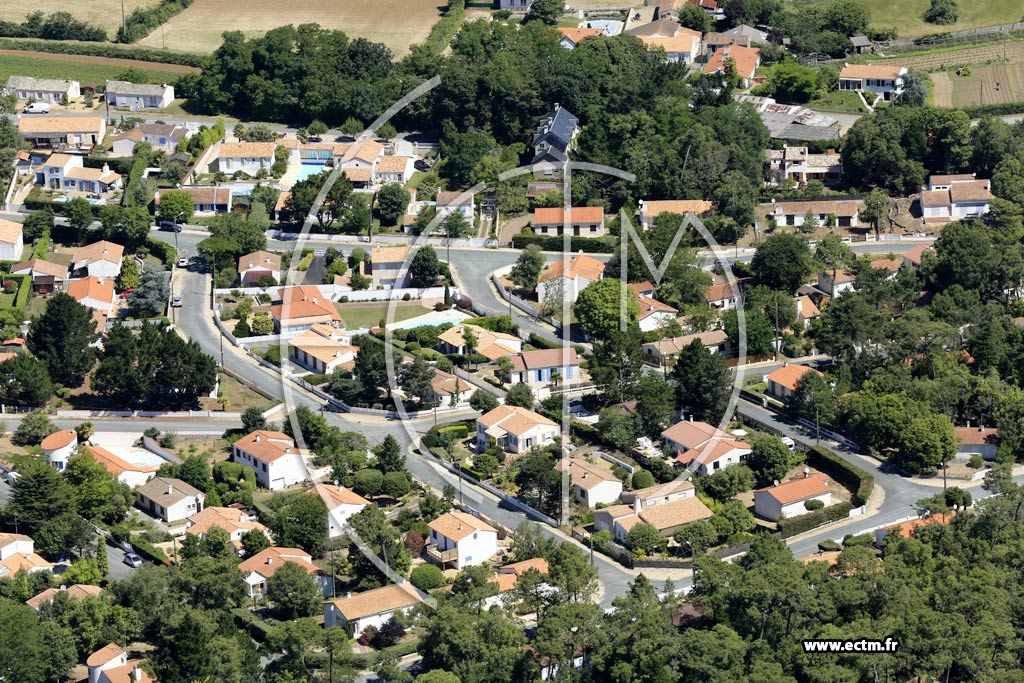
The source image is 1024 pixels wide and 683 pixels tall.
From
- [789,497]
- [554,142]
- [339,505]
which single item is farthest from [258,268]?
[789,497]

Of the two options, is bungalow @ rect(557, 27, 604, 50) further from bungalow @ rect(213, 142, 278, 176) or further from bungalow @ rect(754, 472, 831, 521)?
bungalow @ rect(754, 472, 831, 521)

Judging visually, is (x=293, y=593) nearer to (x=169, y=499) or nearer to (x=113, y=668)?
(x=113, y=668)

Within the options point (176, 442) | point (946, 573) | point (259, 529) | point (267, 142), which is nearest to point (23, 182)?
point (267, 142)

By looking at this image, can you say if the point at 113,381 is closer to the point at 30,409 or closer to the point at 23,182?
the point at 30,409

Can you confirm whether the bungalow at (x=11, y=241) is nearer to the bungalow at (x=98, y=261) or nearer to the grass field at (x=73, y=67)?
the bungalow at (x=98, y=261)

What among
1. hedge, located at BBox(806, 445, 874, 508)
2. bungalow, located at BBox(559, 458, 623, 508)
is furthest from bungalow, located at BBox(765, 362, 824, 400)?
bungalow, located at BBox(559, 458, 623, 508)

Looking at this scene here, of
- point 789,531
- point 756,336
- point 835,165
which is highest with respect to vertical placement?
point 835,165

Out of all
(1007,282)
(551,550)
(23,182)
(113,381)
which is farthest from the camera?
(23,182)

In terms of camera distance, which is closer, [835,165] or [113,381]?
[113,381]
